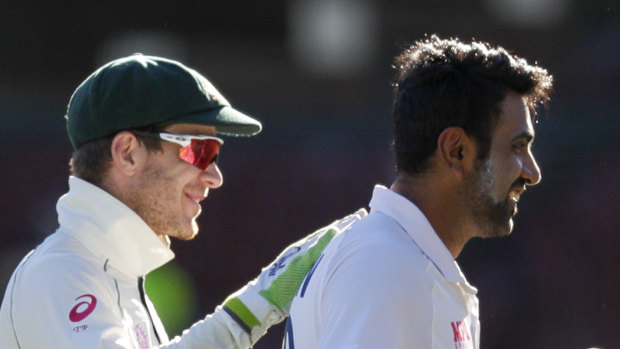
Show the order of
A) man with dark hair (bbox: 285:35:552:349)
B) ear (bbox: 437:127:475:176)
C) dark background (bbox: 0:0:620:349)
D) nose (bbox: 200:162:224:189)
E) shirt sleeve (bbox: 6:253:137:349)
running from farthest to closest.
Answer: dark background (bbox: 0:0:620:349)
nose (bbox: 200:162:224:189)
shirt sleeve (bbox: 6:253:137:349)
ear (bbox: 437:127:475:176)
man with dark hair (bbox: 285:35:552:349)

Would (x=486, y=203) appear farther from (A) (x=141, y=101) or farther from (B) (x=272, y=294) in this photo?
(A) (x=141, y=101)

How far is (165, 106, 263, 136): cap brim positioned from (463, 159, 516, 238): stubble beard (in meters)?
A: 0.87

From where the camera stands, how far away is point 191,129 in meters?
3.07

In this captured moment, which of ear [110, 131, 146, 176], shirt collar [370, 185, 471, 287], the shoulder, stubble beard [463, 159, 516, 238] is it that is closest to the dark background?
ear [110, 131, 146, 176]

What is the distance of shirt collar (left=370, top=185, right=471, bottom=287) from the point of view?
2.25 metres

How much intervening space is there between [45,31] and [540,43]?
18.7 ft

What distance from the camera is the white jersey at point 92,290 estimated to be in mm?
2611

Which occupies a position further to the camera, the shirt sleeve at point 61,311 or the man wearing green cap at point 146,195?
the man wearing green cap at point 146,195

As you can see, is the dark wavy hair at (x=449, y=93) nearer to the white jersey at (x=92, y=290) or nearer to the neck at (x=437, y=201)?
the neck at (x=437, y=201)

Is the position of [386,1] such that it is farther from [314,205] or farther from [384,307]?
[384,307]

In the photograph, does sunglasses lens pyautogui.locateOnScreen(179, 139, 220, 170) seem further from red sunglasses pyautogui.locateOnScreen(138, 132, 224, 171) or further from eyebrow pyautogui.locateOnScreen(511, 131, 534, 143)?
eyebrow pyautogui.locateOnScreen(511, 131, 534, 143)

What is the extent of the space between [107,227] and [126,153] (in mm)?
223

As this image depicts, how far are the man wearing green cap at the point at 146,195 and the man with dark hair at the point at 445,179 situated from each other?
384 mm

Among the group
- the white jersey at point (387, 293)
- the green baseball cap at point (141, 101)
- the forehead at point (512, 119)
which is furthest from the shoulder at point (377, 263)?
the green baseball cap at point (141, 101)
